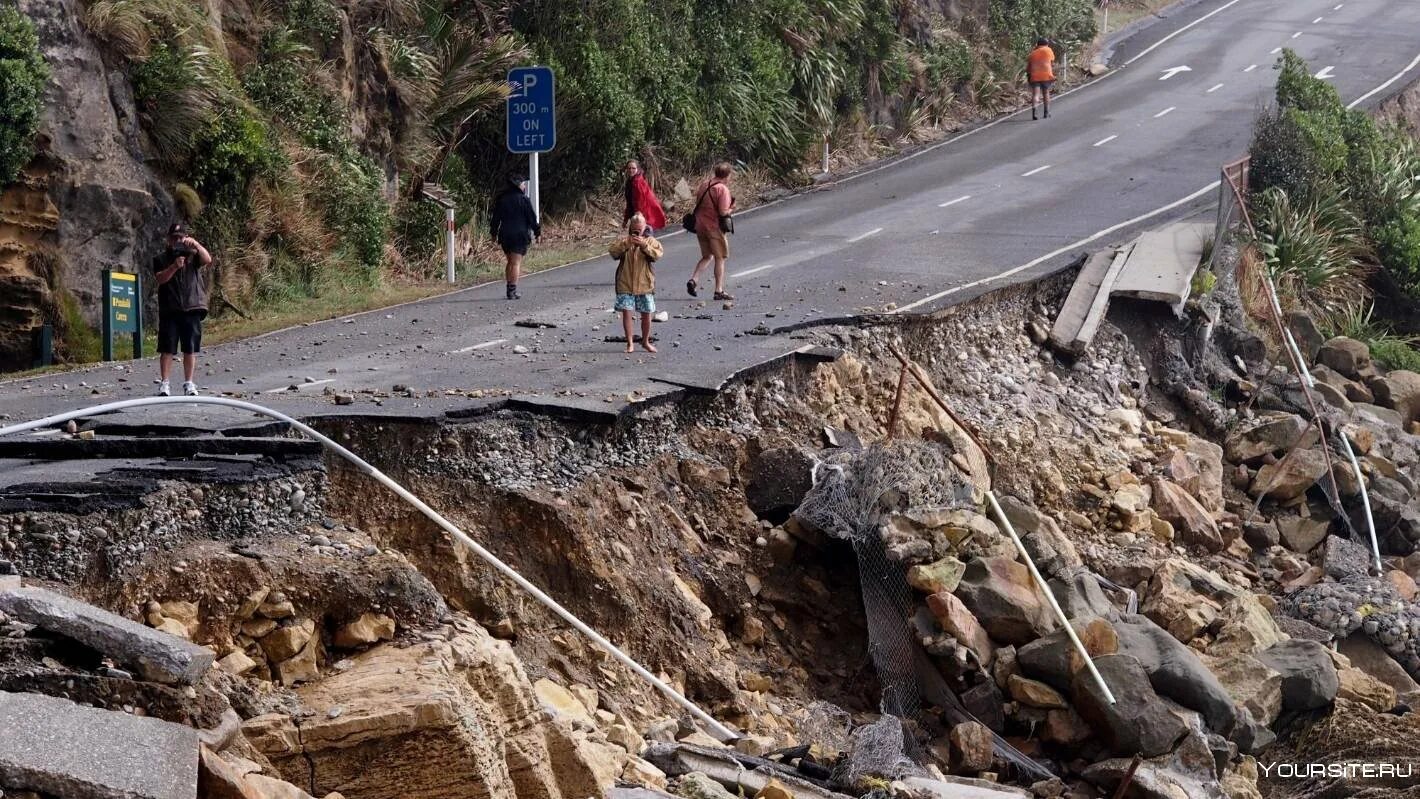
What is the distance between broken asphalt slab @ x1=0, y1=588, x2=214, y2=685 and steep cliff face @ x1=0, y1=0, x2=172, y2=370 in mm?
10235

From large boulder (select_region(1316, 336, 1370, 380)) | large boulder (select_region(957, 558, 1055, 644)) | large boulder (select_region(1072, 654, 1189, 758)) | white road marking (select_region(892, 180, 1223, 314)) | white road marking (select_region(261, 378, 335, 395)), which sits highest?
white road marking (select_region(892, 180, 1223, 314))

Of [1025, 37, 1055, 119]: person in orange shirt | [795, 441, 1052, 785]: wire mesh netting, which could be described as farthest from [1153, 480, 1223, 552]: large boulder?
[1025, 37, 1055, 119]: person in orange shirt

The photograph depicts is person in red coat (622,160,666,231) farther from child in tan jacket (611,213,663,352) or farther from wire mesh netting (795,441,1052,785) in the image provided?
wire mesh netting (795,441,1052,785)

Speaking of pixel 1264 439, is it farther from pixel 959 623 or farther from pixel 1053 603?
pixel 959 623

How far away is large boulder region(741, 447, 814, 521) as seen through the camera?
11.8 metres

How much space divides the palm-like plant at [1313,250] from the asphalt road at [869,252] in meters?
1.70

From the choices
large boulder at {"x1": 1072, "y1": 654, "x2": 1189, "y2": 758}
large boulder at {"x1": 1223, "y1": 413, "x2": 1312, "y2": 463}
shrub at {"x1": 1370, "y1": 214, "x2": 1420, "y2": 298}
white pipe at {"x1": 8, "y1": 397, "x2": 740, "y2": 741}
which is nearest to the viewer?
white pipe at {"x1": 8, "y1": 397, "x2": 740, "y2": 741}

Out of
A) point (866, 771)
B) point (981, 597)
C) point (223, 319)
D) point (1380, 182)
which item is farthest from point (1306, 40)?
point (866, 771)

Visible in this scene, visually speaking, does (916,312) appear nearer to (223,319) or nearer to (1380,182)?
(223,319)

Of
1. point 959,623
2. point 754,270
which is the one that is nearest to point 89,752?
point 959,623

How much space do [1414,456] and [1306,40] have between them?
74.6 feet

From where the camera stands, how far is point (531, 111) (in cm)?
2023

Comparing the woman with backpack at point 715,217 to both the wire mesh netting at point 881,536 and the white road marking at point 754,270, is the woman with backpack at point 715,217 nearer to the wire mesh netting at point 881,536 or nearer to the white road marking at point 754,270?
the white road marking at point 754,270

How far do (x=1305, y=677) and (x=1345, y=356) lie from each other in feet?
31.7
